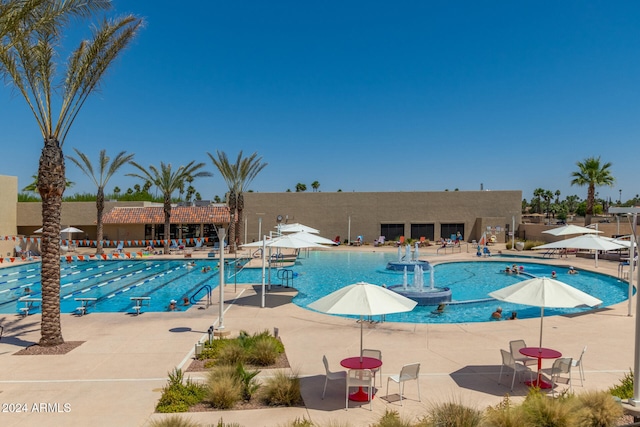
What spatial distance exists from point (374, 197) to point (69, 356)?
36.8 meters

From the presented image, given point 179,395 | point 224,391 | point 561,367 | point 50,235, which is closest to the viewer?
point 224,391

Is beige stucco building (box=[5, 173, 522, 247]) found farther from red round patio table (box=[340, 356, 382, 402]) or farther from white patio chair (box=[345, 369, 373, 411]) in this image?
white patio chair (box=[345, 369, 373, 411])

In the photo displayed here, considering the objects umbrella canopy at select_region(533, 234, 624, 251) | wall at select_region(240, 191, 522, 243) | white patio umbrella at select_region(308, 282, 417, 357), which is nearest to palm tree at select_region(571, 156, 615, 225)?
wall at select_region(240, 191, 522, 243)

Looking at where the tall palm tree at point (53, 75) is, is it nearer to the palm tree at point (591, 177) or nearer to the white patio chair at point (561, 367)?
the white patio chair at point (561, 367)

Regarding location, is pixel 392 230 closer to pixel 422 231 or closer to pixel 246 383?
pixel 422 231

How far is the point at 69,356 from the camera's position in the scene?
10.9m

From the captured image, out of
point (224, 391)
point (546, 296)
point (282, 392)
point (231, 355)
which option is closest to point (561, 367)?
point (546, 296)

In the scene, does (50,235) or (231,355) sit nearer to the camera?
(231,355)

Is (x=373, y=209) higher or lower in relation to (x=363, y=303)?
higher

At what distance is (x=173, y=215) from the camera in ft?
147

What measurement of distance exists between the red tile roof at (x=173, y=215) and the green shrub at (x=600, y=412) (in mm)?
39225

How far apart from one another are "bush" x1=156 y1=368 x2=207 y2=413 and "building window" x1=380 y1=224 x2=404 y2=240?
126ft

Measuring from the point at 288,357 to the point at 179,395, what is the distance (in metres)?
3.19

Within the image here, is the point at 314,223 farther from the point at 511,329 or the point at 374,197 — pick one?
the point at 511,329
